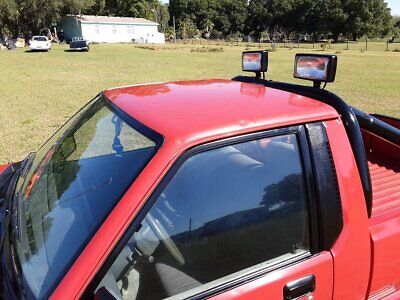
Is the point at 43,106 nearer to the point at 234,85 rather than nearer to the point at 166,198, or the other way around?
the point at 234,85

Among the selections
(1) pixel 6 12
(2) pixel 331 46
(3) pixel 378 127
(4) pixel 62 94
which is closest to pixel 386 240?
(3) pixel 378 127

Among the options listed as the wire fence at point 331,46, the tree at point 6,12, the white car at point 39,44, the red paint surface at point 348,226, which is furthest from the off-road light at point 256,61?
the tree at point 6,12

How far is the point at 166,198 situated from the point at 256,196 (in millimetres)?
405

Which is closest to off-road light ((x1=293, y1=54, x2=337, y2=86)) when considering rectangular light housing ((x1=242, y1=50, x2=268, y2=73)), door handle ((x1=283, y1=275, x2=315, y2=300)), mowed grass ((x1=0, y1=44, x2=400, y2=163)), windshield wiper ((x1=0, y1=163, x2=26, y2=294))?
rectangular light housing ((x1=242, y1=50, x2=268, y2=73))

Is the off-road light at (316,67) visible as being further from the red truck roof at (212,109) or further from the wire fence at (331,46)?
the wire fence at (331,46)

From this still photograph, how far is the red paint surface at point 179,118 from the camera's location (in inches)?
51.9

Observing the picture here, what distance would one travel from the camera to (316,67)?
2.20 meters

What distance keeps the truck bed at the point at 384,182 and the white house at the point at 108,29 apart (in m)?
71.2

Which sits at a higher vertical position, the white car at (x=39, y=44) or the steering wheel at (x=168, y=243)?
the white car at (x=39, y=44)

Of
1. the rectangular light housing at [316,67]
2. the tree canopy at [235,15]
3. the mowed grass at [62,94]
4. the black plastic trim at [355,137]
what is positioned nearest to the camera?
the black plastic trim at [355,137]

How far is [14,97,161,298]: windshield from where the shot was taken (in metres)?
1.43

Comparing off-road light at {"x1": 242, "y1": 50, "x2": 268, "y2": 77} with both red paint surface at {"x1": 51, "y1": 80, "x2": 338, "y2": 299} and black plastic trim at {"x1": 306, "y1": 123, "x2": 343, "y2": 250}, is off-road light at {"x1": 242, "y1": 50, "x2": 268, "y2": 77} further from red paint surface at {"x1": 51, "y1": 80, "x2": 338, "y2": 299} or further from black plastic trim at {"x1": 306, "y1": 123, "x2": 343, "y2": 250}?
black plastic trim at {"x1": 306, "y1": 123, "x2": 343, "y2": 250}

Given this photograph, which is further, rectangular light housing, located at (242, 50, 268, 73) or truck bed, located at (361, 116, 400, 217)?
rectangular light housing, located at (242, 50, 268, 73)

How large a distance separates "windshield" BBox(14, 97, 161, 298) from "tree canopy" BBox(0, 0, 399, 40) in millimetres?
61528
